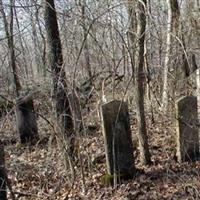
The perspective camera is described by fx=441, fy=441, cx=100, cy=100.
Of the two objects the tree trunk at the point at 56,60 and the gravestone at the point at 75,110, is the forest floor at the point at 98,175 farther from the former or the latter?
the tree trunk at the point at 56,60

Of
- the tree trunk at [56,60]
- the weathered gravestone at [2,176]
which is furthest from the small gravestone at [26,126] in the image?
the weathered gravestone at [2,176]

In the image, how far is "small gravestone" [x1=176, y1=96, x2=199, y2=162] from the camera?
6.20 m

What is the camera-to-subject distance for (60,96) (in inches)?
277

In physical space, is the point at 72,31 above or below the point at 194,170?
above

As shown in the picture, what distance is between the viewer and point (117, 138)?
20.0 feet

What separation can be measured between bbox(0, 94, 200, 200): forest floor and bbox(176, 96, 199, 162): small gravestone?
158 mm

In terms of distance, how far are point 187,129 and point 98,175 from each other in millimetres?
1460

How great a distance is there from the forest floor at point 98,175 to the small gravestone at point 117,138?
222mm

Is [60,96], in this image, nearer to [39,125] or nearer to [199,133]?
[199,133]

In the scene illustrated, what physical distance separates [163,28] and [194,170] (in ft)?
17.4

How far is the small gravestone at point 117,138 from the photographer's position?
5.98 metres

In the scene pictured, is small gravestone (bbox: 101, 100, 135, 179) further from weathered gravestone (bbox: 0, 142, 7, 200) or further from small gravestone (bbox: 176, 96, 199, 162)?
weathered gravestone (bbox: 0, 142, 7, 200)

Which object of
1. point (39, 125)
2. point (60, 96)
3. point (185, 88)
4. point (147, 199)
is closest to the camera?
point (147, 199)

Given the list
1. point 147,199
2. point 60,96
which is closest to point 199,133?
point 147,199
